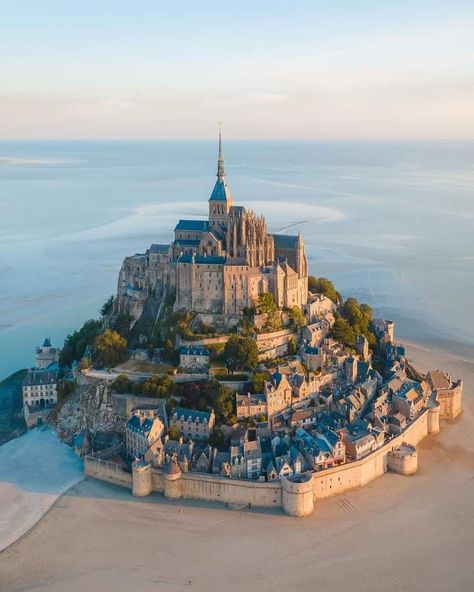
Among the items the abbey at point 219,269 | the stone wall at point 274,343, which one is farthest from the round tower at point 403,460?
the abbey at point 219,269

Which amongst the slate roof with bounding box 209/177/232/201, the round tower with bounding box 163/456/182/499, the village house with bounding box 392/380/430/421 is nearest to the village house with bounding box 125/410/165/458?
the round tower with bounding box 163/456/182/499

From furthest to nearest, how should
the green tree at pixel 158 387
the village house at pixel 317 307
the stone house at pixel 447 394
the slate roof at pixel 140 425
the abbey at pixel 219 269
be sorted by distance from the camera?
the village house at pixel 317 307 < the abbey at pixel 219 269 < the stone house at pixel 447 394 < the green tree at pixel 158 387 < the slate roof at pixel 140 425

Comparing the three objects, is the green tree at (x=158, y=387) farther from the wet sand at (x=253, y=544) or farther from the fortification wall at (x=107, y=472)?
the wet sand at (x=253, y=544)

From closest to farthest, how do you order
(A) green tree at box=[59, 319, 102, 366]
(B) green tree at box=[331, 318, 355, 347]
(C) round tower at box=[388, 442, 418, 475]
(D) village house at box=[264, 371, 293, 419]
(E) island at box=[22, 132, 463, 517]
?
(E) island at box=[22, 132, 463, 517] → (C) round tower at box=[388, 442, 418, 475] → (D) village house at box=[264, 371, 293, 419] → (B) green tree at box=[331, 318, 355, 347] → (A) green tree at box=[59, 319, 102, 366]

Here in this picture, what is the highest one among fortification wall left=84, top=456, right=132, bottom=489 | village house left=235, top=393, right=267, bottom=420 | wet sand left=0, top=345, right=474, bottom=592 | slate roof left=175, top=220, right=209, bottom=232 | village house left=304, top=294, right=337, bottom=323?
slate roof left=175, top=220, right=209, bottom=232

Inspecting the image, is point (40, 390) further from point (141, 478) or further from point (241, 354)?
point (241, 354)

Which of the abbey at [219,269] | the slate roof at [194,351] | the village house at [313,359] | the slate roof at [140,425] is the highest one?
the abbey at [219,269]

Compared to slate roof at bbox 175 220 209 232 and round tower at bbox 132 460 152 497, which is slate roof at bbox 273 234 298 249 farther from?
round tower at bbox 132 460 152 497
